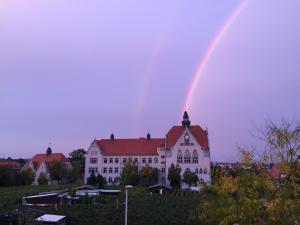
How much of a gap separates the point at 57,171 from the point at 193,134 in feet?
78.5

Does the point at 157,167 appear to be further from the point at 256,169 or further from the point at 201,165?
the point at 256,169

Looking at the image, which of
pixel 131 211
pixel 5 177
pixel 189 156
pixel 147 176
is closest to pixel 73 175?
pixel 5 177

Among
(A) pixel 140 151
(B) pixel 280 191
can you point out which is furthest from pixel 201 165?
(B) pixel 280 191

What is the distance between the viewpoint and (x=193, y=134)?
61500 mm

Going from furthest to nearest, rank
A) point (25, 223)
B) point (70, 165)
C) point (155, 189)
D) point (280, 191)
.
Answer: point (70, 165)
point (155, 189)
point (25, 223)
point (280, 191)

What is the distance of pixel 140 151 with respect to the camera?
6606 cm

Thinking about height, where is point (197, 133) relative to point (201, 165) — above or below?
above

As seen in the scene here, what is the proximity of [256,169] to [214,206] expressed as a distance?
170cm

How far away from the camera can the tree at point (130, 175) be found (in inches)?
2148

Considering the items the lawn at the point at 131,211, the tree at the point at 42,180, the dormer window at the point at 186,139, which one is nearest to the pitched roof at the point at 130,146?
the dormer window at the point at 186,139

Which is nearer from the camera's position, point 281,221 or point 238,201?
point 281,221

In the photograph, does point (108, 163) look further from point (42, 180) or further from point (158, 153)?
point (42, 180)

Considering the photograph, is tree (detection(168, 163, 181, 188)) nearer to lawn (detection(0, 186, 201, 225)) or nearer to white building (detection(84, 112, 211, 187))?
white building (detection(84, 112, 211, 187))

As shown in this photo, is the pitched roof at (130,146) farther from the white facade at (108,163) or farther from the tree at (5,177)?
the tree at (5,177)
